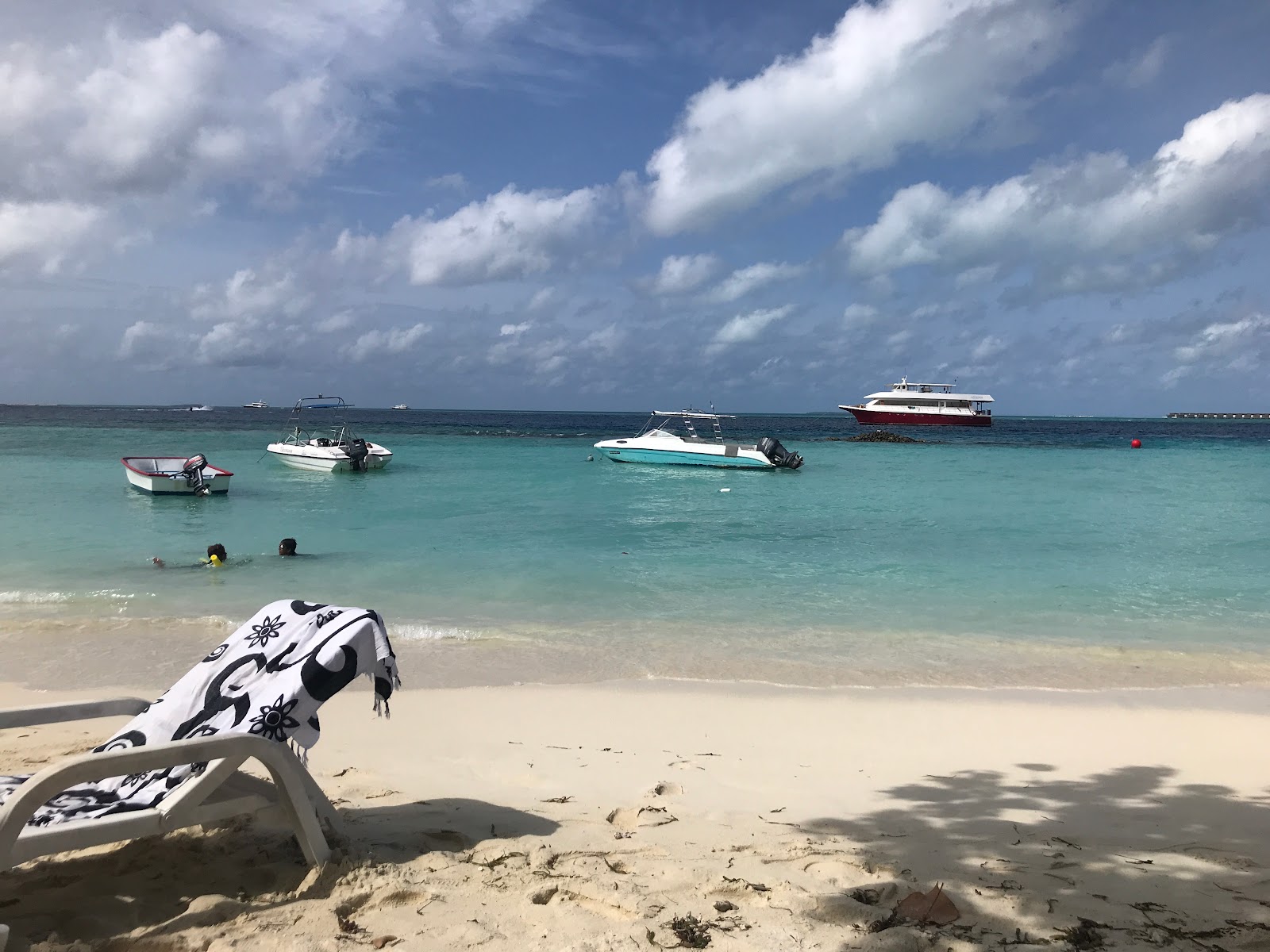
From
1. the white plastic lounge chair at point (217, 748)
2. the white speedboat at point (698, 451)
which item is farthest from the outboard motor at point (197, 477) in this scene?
the white plastic lounge chair at point (217, 748)

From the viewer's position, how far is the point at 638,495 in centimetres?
2406

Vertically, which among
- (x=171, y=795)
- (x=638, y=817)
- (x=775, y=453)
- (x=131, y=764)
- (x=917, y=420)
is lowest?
(x=638, y=817)

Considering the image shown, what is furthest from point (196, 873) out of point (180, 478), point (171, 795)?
point (180, 478)

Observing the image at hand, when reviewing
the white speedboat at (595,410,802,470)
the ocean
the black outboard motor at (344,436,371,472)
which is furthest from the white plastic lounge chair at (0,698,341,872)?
the white speedboat at (595,410,802,470)

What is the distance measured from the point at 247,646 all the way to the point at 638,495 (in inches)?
807

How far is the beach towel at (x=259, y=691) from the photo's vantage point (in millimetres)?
3172

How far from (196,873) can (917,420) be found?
74663mm

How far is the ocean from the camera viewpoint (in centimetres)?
820

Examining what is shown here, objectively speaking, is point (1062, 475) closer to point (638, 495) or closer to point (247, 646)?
point (638, 495)

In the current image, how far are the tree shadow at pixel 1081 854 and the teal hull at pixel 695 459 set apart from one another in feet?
90.2

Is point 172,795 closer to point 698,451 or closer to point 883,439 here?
point 698,451

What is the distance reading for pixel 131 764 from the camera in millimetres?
2828

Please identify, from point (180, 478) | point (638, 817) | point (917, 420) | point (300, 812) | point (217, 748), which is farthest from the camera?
point (917, 420)

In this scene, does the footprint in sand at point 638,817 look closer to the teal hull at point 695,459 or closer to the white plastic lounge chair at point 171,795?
the white plastic lounge chair at point 171,795
